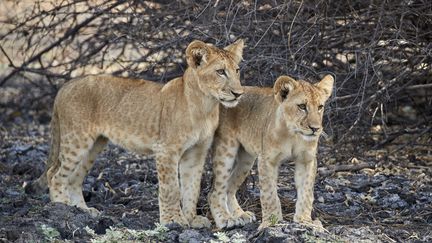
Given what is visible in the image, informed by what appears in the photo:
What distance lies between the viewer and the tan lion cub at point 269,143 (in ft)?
23.2

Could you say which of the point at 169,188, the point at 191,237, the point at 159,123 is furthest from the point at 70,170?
the point at 191,237

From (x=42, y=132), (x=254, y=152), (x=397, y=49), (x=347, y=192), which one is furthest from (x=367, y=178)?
(x=42, y=132)

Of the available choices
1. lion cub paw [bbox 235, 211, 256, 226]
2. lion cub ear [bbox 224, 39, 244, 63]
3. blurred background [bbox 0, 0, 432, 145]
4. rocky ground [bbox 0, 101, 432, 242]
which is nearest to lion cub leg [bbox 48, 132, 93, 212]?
rocky ground [bbox 0, 101, 432, 242]

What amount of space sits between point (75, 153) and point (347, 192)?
2.31 metres

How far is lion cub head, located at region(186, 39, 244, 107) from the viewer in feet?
24.2

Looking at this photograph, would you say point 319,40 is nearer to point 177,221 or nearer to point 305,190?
point 305,190

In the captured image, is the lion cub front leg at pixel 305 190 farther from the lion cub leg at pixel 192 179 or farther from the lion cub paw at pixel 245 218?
the lion cub leg at pixel 192 179

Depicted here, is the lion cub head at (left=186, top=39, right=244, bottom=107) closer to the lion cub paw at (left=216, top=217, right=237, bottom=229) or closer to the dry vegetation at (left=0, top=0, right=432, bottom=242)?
the dry vegetation at (left=0, top=0, right=432, bottom=242)

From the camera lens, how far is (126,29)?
33.1 feet

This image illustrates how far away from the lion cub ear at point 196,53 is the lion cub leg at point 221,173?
2.05ft

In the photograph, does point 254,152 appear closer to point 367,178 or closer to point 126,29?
point 367,178

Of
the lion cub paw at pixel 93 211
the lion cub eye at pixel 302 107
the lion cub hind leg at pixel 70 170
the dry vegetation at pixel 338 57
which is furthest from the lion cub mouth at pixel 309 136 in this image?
the lion cub hind leg at pixel 70 170

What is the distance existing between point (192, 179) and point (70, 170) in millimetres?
1116

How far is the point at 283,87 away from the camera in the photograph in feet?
23.6
